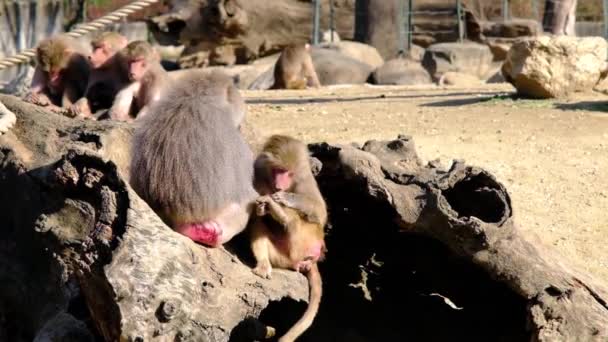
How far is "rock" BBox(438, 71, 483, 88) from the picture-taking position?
1711 centimetres

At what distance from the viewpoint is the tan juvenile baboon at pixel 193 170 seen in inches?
193

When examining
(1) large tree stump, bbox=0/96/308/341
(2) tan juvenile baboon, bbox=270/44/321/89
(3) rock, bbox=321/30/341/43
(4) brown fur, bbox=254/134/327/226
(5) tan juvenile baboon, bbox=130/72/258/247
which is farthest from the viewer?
(3) rock, bbox=321/30/341/43

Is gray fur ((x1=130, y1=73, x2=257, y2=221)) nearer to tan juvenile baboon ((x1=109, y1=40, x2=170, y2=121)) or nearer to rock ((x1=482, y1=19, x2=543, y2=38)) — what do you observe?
tan juvenile baboon ((x1=109, y1=40, x2=170, y2=121))

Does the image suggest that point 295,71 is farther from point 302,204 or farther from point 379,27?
point 302,204

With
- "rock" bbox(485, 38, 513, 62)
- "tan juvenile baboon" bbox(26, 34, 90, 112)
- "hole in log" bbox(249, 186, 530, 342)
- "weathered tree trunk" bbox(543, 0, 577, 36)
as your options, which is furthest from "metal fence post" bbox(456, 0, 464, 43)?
"hole in log" bbox(249, 186, 530, 342)

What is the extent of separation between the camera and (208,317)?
451cm

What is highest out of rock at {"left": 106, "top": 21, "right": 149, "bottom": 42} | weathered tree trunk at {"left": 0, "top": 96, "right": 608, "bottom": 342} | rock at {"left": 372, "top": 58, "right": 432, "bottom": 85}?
weathered tree trunk at {"left": 0, "top": 96, "right": 608, "bottom": 342}

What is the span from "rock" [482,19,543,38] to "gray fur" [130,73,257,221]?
1663 cm

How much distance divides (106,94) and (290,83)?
29.4ft

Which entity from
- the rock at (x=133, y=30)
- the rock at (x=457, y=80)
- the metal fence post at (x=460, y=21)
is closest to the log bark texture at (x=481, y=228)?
the rock at (x=457, y=80)

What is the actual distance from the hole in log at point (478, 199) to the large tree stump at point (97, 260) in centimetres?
88

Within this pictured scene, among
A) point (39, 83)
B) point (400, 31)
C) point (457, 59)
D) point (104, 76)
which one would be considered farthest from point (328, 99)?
point (400, 31)

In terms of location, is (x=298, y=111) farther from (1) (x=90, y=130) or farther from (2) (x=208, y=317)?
(2) (x=208, y=317)

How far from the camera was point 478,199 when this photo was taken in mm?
5176
